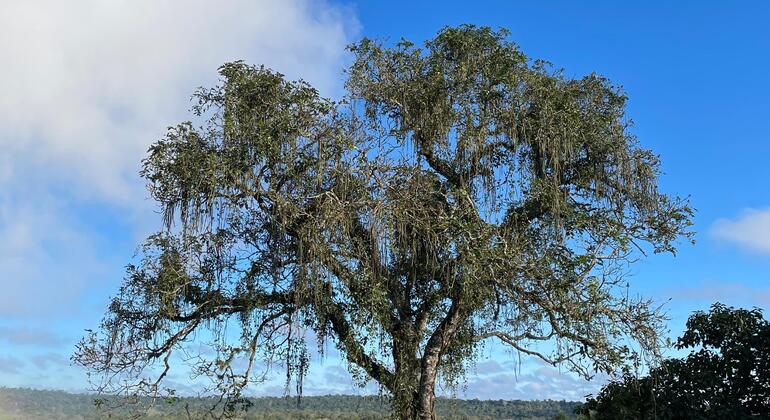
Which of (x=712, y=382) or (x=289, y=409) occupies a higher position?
(x=712, y=382)

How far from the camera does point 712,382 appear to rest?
32.9 feet

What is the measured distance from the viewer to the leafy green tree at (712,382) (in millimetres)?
9828

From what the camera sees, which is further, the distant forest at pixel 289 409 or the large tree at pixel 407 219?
the distant forest at pixel 289 409

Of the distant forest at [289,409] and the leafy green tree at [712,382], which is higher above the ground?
the leafy green tree at [712,382]

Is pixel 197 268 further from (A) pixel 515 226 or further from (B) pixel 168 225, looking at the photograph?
(A) pixel 515 226

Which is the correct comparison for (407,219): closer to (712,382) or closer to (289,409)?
(712,382)

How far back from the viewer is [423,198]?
30.2 feet

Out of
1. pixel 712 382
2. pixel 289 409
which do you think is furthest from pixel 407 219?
pixel 289 409

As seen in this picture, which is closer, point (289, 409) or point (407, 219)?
point (407, 219)

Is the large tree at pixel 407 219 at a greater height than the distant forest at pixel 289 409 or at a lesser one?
greater

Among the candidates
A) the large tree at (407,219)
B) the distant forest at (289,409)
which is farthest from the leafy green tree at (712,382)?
the distant forest at (289,409)

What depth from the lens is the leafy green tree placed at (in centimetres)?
983

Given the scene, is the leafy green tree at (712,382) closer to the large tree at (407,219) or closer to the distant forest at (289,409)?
the large tree at (407,219)

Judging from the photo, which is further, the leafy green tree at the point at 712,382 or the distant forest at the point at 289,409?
the distant forest at the point at 289,409
